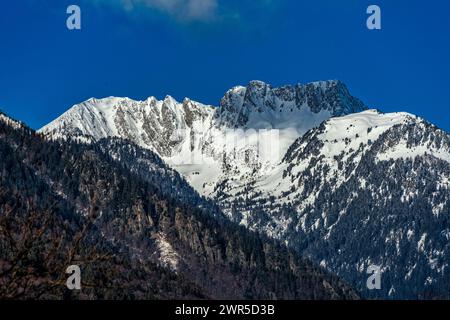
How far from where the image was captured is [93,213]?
98.0 feet
